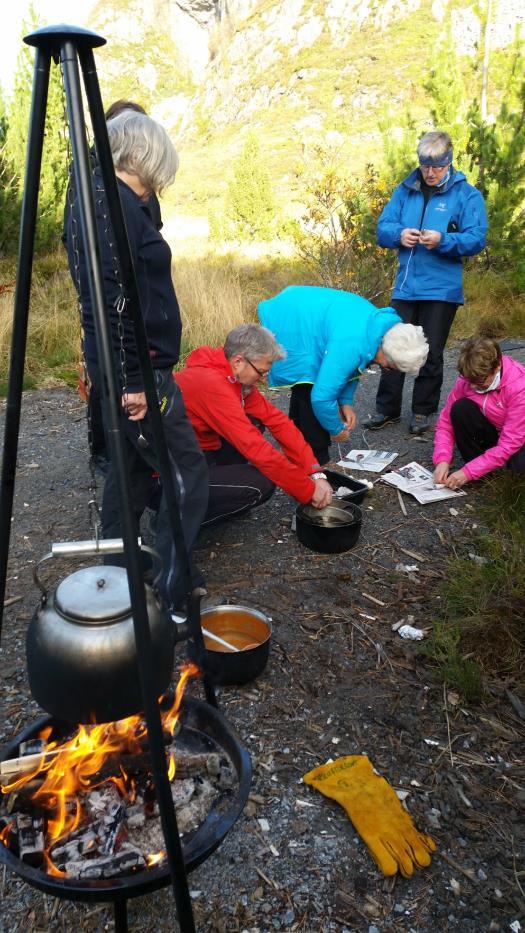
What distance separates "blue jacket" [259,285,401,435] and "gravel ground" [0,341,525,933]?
32.5 inches

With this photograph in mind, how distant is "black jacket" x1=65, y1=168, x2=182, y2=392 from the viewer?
2330 mm

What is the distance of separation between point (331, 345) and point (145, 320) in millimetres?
1752

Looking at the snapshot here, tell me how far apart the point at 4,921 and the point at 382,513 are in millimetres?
3045

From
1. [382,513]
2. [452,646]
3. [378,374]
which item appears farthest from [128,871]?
[378,374]

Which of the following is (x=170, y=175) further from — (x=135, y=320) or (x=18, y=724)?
(x=18, y=724)

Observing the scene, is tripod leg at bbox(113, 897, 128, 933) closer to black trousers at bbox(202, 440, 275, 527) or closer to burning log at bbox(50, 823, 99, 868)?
burning log at bbox(50, 823, 99, 868)

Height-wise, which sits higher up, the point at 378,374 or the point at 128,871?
the point at 128,871

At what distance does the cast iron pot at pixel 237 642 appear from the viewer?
2.62 m

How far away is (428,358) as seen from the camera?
5219 mm

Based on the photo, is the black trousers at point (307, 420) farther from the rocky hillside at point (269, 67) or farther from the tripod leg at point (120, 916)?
the rocky hillside at point (269, 67)

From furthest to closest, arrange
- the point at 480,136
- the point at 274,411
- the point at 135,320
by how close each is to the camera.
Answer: the point at 480,136 < the point at 274,411 < the point at 135,320

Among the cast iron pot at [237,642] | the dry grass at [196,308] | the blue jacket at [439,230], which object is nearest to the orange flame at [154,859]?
the cast iron pot at [237,642]

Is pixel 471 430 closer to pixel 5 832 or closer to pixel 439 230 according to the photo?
pixel 439 230

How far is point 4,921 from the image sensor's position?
6.02 ft
